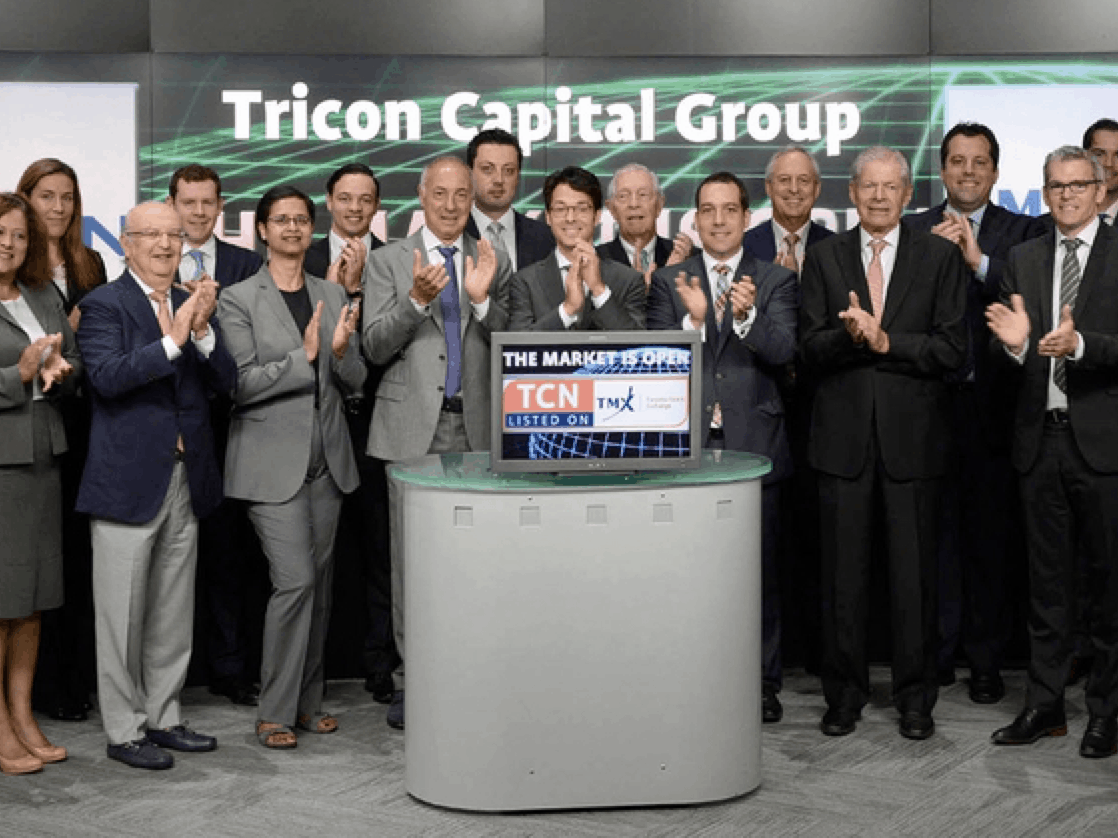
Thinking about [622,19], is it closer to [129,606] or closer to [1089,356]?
[1089,356]

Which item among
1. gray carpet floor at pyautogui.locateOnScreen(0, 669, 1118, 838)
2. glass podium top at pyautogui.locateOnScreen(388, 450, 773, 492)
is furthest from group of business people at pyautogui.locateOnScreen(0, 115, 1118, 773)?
glass podium top at pyautogui.locateOnScreen(388, 450, 773, 492)

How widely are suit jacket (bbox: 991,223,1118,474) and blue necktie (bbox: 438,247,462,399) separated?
187cm

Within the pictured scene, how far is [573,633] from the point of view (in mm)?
4195

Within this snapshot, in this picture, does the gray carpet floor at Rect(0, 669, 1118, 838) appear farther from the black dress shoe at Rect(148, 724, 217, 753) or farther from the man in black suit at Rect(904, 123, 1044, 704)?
the man in black suit at Rect(904, 123, 1044, 704)

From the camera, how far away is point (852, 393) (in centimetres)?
513

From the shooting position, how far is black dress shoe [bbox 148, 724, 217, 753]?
16.3 ft

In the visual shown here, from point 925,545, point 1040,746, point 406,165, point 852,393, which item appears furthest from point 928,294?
point 406,165

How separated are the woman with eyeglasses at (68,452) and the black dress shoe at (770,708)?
8.07 feet

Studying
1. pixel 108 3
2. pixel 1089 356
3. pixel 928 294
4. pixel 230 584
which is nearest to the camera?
pixel 1089 356

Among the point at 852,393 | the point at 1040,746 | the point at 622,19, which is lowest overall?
the point at 1040,746

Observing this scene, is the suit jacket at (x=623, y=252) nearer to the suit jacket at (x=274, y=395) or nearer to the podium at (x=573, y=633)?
the suit jacket at (x=274, y=395)

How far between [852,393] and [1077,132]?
2.42 metres

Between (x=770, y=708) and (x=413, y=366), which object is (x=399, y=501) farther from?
(x=770, y=708)

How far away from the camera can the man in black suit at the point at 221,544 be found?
5.68m
